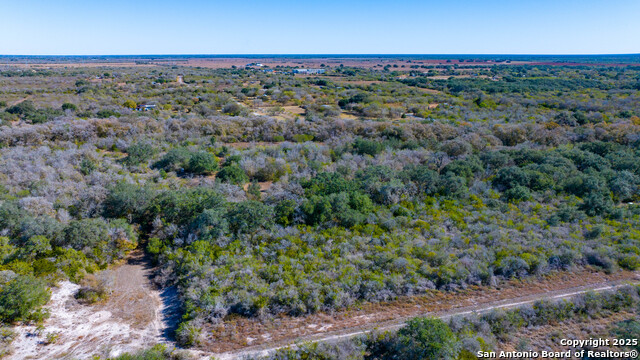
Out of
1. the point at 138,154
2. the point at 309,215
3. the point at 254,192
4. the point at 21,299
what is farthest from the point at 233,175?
the point at 21,299

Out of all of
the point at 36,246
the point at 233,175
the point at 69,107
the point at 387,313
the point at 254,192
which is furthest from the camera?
the point at 69,107

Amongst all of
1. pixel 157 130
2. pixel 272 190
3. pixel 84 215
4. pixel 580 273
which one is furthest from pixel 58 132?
pixel 580 273

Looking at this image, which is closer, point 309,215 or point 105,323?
point 105,323

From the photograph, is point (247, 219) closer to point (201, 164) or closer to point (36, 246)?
point (36, 246)

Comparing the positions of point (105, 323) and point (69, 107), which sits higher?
point (69, 107)

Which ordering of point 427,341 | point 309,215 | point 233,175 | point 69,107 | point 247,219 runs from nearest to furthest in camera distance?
point 427,341, point 247,219, point 309,215, point 233,175, point 69,107

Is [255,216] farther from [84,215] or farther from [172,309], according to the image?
[84,215]
